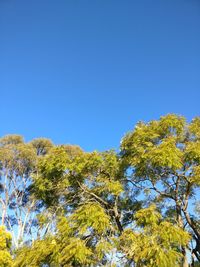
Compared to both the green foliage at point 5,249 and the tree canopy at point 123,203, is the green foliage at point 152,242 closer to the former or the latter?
the tree canopy at point 123,203

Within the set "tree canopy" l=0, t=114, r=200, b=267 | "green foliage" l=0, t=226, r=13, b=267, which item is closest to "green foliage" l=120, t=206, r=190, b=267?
"tree canopy" l=0, t=114, r=200, b=267

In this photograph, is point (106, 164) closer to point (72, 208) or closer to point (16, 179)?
point (72, 208)

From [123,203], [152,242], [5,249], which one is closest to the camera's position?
[152,242]

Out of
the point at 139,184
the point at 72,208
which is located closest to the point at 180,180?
the point at 139,184

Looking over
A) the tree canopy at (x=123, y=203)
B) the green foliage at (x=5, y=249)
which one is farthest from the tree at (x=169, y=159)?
the green foliage at (x=5, y=249)

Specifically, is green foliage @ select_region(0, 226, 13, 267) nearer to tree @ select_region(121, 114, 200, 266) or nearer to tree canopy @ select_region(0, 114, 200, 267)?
tree canopy @ select_region(0, 114, 200, 267)

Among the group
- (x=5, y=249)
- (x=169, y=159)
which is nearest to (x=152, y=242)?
(x=169, y=159)

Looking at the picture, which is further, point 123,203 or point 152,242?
point 123,203

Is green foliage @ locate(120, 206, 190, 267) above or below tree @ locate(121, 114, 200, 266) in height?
below

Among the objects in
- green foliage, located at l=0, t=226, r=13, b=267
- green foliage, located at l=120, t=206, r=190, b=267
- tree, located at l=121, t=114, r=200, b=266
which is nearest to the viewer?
green foliage, located at l=120, t=206, r=190, b=267

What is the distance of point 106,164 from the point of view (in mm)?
9797

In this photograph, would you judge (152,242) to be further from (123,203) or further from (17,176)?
(17,176)

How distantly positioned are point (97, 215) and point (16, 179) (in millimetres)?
15081

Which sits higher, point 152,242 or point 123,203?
point 123,203
